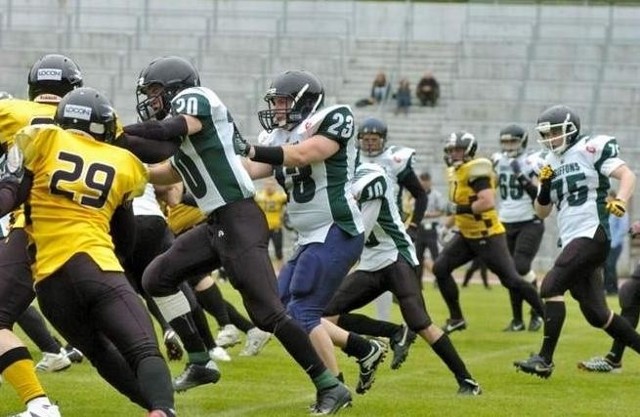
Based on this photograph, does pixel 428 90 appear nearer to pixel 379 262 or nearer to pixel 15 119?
pixel 379 262

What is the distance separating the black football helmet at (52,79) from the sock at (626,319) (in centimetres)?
417

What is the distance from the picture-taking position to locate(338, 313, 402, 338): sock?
8938 millimetres

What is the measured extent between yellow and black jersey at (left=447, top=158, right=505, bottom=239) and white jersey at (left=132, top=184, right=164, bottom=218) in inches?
144

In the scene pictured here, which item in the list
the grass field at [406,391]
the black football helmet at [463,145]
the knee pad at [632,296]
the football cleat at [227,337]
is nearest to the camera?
the grass field at [406,391]

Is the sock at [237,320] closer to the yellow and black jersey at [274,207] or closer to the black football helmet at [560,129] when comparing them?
the black football helmet at [560,129]

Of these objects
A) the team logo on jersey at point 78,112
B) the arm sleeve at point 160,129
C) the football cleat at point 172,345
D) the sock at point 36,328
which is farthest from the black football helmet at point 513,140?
the team logo on jersey at point 78,112

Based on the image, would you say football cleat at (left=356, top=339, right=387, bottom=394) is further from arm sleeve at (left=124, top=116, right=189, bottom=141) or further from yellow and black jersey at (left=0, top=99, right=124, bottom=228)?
yellow and black jersey at (left=0, top=99, right=124, bottom=228)

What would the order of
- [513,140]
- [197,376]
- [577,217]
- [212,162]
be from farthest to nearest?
[513,140] → [577,217] → [197,376] → [212,162]

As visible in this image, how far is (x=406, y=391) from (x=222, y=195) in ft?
6.51

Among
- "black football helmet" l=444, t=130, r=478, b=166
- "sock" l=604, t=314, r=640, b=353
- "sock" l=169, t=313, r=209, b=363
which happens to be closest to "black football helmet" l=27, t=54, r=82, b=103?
"sock" l=169, t=313, r=209, b=363

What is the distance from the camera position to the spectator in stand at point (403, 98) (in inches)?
1005

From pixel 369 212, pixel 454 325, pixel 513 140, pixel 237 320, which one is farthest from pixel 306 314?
pixel 513 140

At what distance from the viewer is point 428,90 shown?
25.5m

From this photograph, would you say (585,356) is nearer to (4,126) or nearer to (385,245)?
(385,245)
